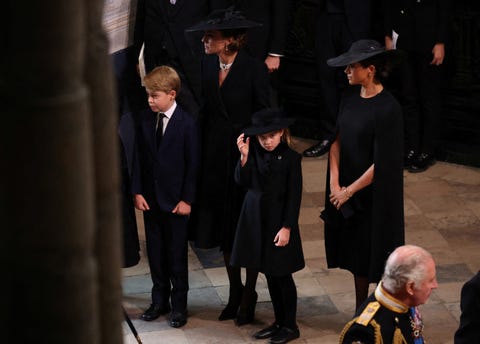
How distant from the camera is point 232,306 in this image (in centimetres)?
794

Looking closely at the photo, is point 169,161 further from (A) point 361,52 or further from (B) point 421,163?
(B) point 421,163

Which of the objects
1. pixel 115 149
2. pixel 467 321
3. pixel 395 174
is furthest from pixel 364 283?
pixel 115 149

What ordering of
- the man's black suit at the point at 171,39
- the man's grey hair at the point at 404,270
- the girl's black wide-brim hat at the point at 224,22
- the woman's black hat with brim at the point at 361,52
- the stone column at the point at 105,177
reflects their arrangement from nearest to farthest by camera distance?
the stone column at the point at 105,177 < the man's grey hair at the point at 404,270 < the woman's black hat with brim at the point at 361,52 < the girl's black wide-brim hat at the point at 224,22 < the man's black suit at the point at 171,39

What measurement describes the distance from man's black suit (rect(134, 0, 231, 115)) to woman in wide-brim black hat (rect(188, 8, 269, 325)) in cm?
95

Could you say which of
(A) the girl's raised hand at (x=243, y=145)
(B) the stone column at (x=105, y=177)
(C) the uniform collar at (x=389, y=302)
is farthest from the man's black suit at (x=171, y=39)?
(B) the stone column at (x=105, y=177)

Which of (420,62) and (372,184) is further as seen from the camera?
(420,62)

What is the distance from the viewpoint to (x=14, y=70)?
2.34m

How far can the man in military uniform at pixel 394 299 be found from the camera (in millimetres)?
5363

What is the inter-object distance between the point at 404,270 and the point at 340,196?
2.02 meters

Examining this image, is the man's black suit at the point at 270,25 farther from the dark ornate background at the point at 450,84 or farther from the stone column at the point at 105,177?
the stone column at the point at 105,177

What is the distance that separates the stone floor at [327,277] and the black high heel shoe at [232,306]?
59mm

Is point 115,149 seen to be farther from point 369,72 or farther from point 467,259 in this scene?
point 467,259

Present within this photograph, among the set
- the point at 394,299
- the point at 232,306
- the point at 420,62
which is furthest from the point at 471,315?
the point at 420,62

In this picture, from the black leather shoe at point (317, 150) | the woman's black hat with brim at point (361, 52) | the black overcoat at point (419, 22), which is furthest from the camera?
the black leather shoe at point (317, 150)
